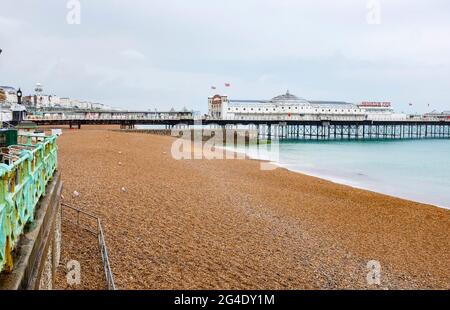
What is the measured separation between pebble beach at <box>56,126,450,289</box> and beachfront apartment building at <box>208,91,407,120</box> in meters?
65.5

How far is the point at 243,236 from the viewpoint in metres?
10.1

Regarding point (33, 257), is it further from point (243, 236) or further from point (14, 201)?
point (243, 236)

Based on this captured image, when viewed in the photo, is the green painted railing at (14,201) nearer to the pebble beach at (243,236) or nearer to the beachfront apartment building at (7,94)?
the pebble beach at (243,236)

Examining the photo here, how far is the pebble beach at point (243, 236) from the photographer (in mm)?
7656

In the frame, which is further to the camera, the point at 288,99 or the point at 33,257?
the point at 288,99

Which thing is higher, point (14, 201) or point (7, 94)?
point (7, 94)

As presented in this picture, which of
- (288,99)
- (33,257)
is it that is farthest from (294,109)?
(33,257)

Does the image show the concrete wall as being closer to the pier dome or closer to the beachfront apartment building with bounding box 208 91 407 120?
the beachfront apartment building with bounding box 208 91 407 120

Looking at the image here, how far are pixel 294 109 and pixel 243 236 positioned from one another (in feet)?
269

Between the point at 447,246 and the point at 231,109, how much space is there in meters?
73.1

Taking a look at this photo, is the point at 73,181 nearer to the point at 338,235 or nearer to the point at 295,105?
the point at 338,235

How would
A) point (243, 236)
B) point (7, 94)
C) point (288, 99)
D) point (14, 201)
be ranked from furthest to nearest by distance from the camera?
point (288, 99) < point (7, 94) < point (243, 236) < point (14, 201)

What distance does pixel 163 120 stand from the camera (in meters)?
66.3
